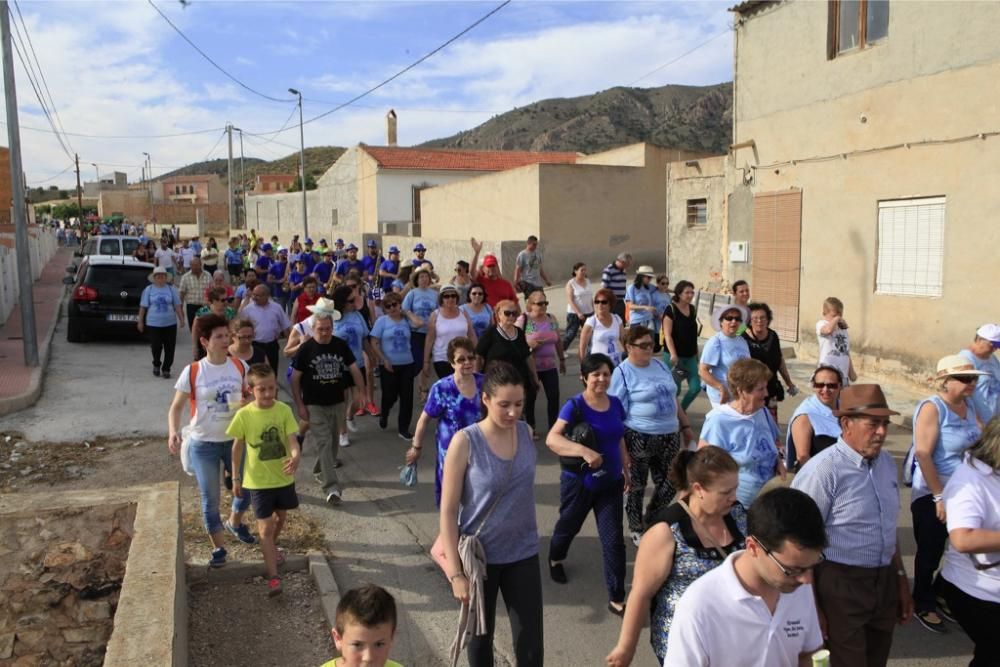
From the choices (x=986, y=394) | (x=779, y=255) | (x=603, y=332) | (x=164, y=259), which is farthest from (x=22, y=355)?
(x=986, y=394)

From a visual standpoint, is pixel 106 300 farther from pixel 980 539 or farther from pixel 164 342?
pixel 980 539

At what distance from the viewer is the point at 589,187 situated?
24828 millimetres

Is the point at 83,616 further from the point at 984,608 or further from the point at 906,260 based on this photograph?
the point at 906,260

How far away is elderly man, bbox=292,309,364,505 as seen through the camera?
6.84 metres

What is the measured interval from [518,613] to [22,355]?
12.0m

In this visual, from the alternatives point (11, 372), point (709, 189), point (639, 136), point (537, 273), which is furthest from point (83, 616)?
point (639, 136)

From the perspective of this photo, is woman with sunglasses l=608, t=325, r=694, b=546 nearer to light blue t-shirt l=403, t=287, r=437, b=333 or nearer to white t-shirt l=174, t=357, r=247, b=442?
white t-shirt l=174, t=357, r=247, b=442

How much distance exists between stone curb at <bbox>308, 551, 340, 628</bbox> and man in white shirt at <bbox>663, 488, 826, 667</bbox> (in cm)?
290

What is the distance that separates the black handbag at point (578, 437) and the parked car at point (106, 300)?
1112cm

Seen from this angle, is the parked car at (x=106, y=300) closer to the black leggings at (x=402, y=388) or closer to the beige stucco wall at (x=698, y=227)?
the black leggings at (x=402, y=388)

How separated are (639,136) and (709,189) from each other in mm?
77611

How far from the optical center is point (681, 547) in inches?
116

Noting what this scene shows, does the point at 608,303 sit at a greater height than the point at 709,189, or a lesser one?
lesser

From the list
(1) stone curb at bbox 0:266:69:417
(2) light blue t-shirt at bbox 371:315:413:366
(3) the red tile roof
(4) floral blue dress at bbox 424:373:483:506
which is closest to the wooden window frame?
(2) light blue t-shirt at bbox 371:315:413:366
